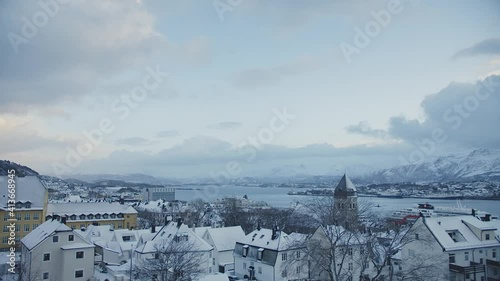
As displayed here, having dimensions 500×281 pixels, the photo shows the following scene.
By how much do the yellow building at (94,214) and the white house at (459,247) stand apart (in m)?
47.4

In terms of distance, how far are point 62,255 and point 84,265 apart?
1.80m

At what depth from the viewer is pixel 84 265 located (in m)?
29.7

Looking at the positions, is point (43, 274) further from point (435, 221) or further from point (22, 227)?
point (435, 221)

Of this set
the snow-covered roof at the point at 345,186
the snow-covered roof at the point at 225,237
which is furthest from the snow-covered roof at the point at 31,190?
the snow-covered roof at the point at 345,186

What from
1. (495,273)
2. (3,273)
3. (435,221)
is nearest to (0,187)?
(3,273)

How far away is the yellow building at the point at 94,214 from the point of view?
205 feet

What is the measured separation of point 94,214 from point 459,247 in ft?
181

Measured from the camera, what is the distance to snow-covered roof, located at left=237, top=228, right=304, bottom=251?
31.7 metres

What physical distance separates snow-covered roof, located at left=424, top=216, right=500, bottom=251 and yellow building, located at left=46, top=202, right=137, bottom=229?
4807 cm

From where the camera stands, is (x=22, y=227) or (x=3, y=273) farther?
(x=22, y=227)

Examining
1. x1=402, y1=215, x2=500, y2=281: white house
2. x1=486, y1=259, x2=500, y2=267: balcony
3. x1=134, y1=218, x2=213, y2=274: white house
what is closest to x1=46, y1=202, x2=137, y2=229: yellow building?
x1=134, y1=218, x2=213, y2=274: white house

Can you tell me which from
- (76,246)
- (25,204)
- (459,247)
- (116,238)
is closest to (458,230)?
(459,247)

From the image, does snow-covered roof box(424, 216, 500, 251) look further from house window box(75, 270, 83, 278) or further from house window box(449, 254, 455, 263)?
house window box(75, 270, 83, 278)

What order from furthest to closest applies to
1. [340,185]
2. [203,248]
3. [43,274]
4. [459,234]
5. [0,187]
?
[340,185]
[0,187]
[203,248]
[459,234]
[43,274]
